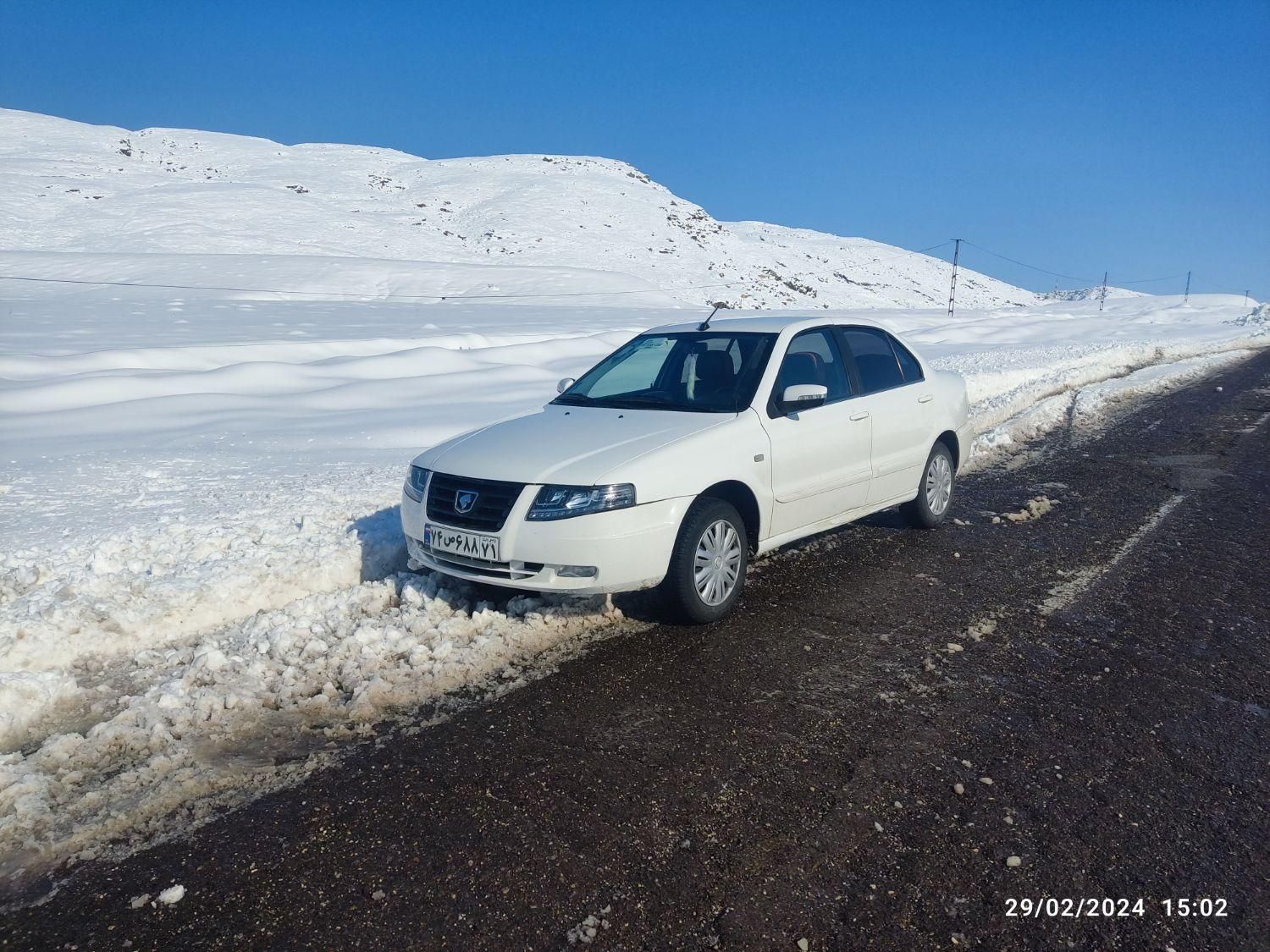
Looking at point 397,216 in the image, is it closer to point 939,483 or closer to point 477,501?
point 939,483

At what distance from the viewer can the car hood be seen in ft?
15.3

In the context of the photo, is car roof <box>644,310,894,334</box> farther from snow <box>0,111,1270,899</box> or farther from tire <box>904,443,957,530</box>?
snow <box>0,111,1270,899</box>

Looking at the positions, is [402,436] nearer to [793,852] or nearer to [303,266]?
[793,852]

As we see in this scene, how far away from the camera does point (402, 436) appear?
30.9 feet

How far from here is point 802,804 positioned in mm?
3230

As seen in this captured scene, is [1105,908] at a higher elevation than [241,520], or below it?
below

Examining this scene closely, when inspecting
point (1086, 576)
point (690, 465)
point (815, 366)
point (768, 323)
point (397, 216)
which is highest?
point (397, 216)

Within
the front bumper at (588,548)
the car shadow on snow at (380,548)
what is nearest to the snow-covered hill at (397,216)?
the car shadow on snow at (380,548)

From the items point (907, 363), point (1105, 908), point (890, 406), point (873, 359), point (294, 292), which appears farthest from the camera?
point (294, 292)

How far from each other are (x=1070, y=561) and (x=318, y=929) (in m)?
5.24

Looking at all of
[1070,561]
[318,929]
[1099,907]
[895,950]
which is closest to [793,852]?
[895,950]

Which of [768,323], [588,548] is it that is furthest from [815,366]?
[588,548]

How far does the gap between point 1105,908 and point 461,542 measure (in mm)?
3268

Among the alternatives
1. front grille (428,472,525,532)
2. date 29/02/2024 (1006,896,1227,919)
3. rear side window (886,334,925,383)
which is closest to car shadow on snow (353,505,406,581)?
front grille (428,472,525,532)
